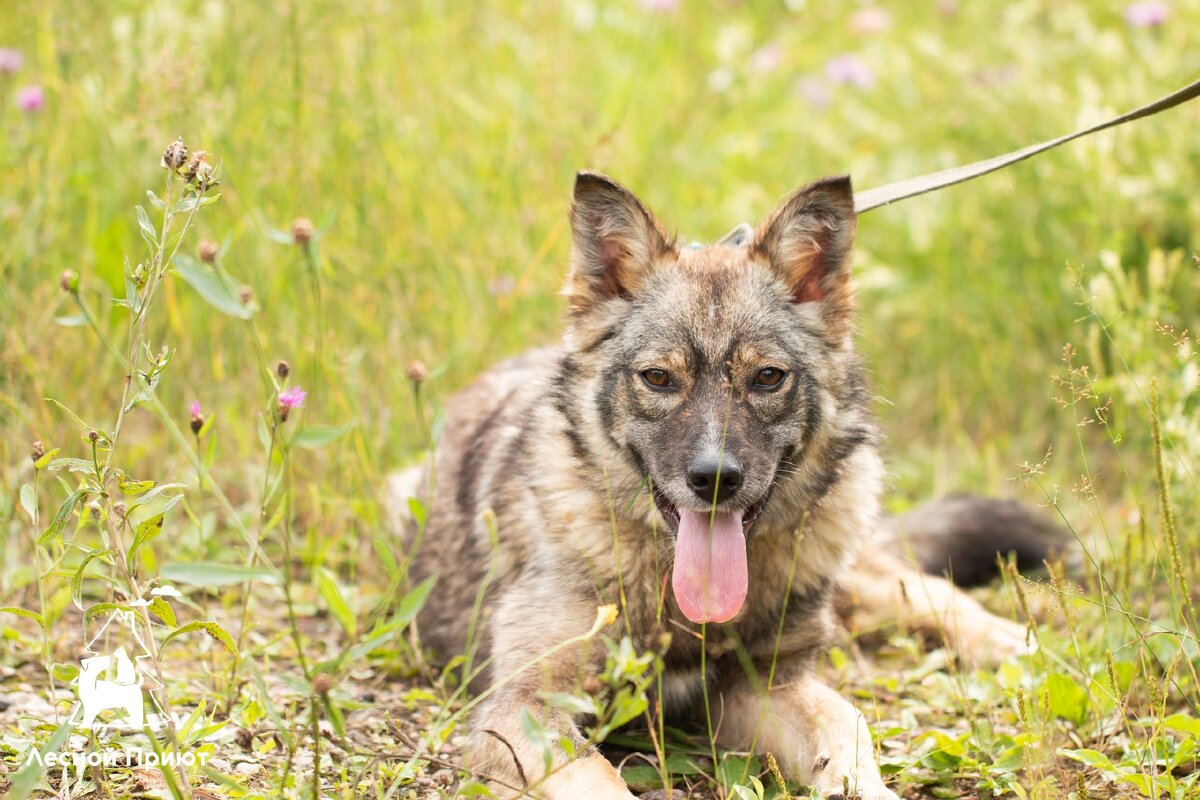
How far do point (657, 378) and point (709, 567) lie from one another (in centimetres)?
59

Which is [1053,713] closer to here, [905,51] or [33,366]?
[33,366]

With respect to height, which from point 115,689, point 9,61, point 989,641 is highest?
point 9,61

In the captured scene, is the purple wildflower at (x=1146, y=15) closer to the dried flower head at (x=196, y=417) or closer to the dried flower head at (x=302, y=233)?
the dried flower head at (x=302, y=233)

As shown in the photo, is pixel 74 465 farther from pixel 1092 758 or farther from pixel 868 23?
pixel 868 23

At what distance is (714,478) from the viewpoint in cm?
313

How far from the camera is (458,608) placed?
4207 millimetres

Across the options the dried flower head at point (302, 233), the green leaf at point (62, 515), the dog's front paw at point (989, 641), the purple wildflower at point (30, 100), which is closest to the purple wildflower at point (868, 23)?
the dog's front paw at point (989, 641)

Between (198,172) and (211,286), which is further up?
(198,172)

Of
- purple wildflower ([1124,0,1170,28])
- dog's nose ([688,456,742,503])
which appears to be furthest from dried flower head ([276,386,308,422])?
purple wildflower ([1124,0,1170,28])

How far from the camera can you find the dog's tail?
4770mm

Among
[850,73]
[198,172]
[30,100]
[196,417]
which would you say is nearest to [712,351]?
[196,417]

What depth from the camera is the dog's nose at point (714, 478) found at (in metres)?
3.12

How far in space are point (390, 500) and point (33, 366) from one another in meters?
1.44

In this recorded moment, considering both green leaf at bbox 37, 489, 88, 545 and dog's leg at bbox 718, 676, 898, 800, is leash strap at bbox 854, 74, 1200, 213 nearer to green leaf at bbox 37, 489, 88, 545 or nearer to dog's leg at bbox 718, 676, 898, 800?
dog's leg at bbox 718, 676, 898, 800
